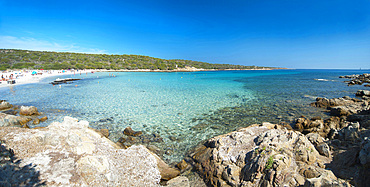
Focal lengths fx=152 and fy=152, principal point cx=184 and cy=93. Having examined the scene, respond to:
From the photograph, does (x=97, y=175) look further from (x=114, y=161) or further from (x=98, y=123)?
(x=98, y=123)

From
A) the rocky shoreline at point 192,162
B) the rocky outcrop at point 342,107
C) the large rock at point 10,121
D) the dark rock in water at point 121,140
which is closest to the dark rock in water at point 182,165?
the rocky shoreline at point 192,162

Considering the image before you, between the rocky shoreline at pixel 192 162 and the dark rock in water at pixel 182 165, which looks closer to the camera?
the rocky shoreline at pixel 192 162

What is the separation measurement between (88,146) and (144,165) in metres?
2.42

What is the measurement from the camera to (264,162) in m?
5.04

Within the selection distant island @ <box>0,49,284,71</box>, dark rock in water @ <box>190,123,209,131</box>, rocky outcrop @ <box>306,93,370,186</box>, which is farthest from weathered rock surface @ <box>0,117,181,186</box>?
distant island @ <box>0,49,284,71</box>

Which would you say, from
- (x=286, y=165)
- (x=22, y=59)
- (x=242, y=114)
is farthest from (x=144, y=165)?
(x=22, y=59)

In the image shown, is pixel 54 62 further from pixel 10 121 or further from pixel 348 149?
pixel 348 149

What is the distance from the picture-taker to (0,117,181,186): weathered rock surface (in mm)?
4754

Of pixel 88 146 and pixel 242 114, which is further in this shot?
pixel 242 114

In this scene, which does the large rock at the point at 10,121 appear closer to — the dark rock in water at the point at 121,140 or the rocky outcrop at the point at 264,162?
the dark rock in water at the point at 121,140

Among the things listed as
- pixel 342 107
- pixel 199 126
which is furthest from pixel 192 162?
pixel 342 107

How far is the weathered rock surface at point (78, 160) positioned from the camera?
187 inches

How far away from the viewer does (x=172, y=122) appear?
1179 cm

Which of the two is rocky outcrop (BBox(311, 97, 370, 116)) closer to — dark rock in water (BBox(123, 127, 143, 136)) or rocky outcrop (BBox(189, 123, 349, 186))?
rocky outcrop (BBox(189, 123, 349, 186))
